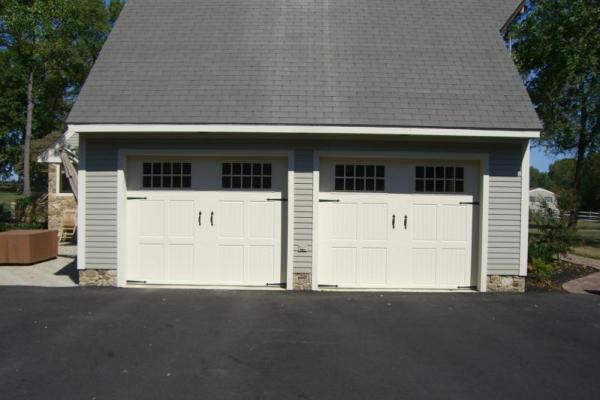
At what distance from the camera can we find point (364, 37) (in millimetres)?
9867

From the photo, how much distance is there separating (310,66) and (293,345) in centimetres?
553

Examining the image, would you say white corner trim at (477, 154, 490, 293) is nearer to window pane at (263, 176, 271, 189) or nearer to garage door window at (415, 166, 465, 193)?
garage door window at (415, 166, 465, 193)

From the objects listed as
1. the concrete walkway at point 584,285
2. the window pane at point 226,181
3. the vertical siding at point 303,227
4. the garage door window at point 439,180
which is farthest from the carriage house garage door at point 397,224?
the concrete walkway at point 584,285

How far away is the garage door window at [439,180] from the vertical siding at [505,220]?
537 mm

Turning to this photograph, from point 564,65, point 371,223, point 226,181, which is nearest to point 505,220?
point 371,223

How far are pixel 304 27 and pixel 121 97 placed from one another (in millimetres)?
4028

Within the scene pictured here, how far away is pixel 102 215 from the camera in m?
8.52

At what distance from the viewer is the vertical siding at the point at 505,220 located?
8.46m

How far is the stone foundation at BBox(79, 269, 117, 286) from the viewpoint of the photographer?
8.54 metres

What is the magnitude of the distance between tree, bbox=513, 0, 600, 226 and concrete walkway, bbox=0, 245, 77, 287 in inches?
584

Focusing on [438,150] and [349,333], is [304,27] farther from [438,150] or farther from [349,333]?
[349,333]

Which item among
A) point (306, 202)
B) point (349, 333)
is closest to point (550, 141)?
point (306, 202)

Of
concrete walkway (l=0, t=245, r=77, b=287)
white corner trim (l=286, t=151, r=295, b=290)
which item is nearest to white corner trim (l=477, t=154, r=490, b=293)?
white corner trim (l=286, t=151, r=295, b=290)

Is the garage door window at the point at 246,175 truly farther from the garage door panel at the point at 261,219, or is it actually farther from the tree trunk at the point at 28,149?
the tree trunk at the point at 28,149
